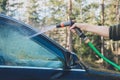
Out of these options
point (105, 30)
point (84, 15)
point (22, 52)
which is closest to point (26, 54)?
point (22, 52)

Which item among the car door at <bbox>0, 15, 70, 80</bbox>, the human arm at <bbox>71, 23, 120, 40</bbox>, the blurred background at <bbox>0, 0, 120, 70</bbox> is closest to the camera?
the car door at <bbox>0, 15, 70, 80</bbox>

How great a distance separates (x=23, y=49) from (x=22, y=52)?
32 millimetres

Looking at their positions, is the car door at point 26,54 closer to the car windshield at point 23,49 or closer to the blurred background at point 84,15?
the car windshield at point 23,49

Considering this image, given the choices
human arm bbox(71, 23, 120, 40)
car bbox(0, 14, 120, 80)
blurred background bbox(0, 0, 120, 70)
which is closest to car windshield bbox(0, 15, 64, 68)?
car bbox(0, 14, 120, 80)

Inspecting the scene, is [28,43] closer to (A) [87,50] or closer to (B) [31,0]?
(A) [87,50]

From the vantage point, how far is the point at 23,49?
3.87 m

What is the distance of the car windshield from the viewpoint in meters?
3.81

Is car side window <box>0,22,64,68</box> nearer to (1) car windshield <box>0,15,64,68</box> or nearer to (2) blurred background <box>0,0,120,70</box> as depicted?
(1) car windshield <box>0,15,64,68</box>

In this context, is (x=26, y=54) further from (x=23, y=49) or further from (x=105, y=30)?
(x=105, y=30)

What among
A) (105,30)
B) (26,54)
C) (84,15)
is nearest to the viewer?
(26,54)

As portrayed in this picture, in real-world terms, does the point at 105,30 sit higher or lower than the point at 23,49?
higher

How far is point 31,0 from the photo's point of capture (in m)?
57.6

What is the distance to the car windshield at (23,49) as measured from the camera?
3812 millimetres

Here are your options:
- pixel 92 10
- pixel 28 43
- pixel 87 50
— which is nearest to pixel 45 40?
pixel 28 43
